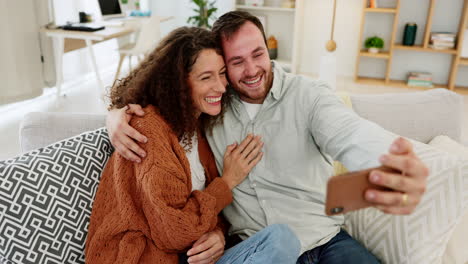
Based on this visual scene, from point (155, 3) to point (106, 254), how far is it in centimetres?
564

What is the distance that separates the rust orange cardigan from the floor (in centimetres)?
204

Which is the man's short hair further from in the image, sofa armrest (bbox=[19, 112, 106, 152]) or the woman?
sofa armrest (bbox=[19, 112, 106, 152])

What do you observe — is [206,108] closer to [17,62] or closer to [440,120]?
[440,120]

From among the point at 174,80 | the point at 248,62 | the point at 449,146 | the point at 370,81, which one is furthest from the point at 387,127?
the point at 370,81

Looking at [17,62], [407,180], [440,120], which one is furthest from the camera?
[17,62]

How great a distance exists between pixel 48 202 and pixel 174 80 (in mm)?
517

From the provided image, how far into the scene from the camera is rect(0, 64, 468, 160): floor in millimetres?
3348

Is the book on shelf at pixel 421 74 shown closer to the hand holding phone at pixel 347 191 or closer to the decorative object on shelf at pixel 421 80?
the decorative object on shelf at pixel 421 80

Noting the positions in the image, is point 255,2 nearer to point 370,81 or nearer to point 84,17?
point 370,81

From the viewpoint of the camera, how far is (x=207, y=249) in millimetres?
1244

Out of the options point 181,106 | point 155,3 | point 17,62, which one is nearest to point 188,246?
point 181,106

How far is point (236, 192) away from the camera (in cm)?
142

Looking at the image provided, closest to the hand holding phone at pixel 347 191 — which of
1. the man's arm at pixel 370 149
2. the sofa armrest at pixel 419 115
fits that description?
the man's arm at pixel 370 149

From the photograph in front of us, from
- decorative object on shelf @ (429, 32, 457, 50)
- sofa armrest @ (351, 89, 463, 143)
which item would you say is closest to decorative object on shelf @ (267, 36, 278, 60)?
decorative object on shelf @ (429, 32, 457, 50)
